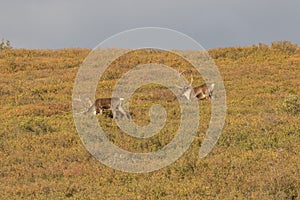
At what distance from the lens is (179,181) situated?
47.8 feet

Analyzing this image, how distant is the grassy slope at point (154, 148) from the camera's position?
543 inches

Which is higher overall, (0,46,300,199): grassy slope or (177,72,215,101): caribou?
(177,72,215,101): caribou

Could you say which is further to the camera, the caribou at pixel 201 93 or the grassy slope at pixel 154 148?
the caribou at pixel 201 93

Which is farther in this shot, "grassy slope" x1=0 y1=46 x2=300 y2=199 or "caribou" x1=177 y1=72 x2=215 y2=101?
"caribou" x1=177 y1=72 x2=215 y2=101

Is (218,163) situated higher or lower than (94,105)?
lower

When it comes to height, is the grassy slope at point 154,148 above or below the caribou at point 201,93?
below

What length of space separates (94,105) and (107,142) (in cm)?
429

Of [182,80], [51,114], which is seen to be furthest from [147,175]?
[182,80]

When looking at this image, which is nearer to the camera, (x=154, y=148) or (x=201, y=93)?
(x=154, y=148)

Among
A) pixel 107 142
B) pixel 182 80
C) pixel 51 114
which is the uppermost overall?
pixel 182 80

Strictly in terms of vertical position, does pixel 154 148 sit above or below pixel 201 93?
below

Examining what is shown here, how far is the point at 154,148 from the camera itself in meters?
17.1

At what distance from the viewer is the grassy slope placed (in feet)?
45.3

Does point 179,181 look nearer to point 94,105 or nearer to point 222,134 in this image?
point 222,134
